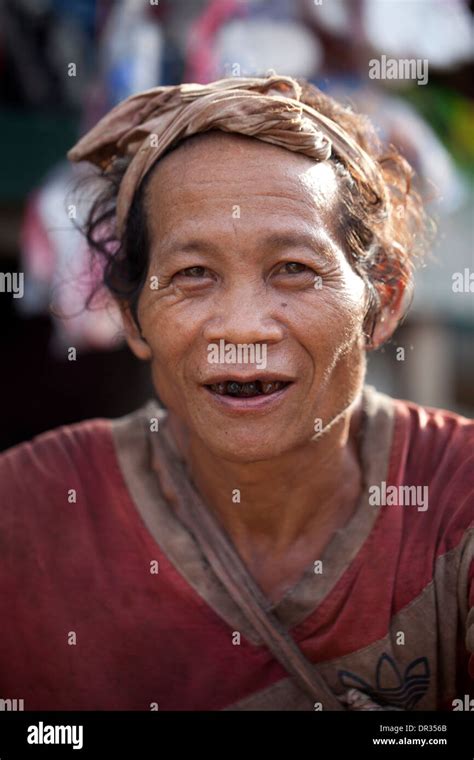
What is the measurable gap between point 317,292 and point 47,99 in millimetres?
4285

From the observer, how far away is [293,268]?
1.97m

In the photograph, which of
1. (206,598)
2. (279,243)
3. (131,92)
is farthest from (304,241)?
(131,92)

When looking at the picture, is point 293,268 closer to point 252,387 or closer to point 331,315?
point 331,315

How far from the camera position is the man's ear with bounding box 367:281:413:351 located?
2.22 meters

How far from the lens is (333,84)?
452 centimetres

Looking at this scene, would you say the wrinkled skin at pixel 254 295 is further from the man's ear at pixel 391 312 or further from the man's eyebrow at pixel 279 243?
the man's ear at pixel 391 312

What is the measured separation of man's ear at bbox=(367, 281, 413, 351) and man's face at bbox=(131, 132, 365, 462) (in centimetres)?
17

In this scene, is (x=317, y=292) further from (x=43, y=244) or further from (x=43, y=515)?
(x=43, y=244)

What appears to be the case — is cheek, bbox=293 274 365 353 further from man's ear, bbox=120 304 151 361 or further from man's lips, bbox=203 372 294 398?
man's ear, bbox=120 304 151 361

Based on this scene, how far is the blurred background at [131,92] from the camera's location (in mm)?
4223

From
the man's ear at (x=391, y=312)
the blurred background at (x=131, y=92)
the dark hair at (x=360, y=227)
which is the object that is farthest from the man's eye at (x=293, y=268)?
the blurred background at (x=131, y=92)

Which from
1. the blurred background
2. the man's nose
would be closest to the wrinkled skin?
the man's nose

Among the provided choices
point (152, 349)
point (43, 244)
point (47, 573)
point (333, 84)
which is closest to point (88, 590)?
point (47, 573)

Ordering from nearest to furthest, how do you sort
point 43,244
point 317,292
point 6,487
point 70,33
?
point 317,292, point 6,487, point 43,244, point 70,33
